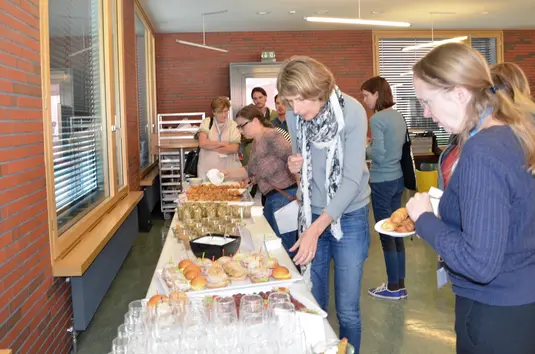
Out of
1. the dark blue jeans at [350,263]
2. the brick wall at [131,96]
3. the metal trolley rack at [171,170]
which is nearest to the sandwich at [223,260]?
the dark blue jeans at [350,263]

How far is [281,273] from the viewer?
2090 mm

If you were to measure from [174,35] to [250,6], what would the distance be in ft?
8.70

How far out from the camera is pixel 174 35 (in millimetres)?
10812

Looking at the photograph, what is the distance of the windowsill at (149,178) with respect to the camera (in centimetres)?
742

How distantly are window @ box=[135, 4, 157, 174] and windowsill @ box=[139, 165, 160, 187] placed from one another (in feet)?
0.39

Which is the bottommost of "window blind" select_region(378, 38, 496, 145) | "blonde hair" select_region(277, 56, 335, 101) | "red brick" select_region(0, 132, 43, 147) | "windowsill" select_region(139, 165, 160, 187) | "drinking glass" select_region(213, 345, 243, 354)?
"drinking glass" select_region(213, 345, 243, 354)

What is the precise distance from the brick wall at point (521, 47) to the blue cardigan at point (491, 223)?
464 inches

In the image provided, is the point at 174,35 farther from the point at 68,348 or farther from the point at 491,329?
the point at 491,329

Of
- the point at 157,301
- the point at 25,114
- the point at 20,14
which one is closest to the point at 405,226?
the point at 157,301

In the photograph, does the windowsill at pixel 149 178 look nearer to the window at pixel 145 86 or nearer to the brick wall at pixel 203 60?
the window at pixel 145 86

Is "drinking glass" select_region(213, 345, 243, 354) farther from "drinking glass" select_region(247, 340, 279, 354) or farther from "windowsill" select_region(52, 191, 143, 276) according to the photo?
"windowsill" select_region(52, 191, 143, 276)

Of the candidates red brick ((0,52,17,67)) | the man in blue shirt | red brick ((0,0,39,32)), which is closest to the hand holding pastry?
red brick ((0,52,17,67))

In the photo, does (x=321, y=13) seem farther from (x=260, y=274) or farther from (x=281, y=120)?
(x=260, y=274)

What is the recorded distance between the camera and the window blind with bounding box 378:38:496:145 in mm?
11578
